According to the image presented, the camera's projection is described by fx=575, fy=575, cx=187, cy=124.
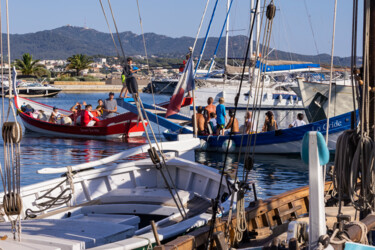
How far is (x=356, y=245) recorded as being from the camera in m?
4.98

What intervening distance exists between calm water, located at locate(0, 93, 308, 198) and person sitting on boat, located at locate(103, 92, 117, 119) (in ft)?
4.10

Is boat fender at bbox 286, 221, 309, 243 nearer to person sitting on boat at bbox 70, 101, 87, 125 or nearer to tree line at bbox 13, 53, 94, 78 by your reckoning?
person sitting on boat at bbox 70, 101, 87, 125

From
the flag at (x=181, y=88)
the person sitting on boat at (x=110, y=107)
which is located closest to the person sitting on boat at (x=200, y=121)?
the flag at (x=181, y=88)

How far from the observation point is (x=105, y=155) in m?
21.2

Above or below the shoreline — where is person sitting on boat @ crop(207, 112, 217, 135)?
above

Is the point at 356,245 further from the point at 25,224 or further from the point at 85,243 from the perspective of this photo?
the point at 25,224

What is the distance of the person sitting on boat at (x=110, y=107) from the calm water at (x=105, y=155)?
49.2 inches

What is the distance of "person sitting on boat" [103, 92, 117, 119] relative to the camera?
25.2 meters

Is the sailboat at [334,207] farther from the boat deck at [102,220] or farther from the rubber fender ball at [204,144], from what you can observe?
the rubber fender ball at [204,144]

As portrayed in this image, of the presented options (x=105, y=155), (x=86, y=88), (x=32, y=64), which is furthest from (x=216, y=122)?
(x=86, y=88)

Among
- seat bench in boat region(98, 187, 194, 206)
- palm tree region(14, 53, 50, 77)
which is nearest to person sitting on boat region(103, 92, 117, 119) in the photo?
seat bench in boat region(98, 187, 194, 206)

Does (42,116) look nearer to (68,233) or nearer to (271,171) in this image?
(271,171)

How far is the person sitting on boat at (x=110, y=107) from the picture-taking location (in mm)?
25167

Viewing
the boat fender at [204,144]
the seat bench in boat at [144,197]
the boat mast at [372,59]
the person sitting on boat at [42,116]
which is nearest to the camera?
the boat mast at [372,59]
